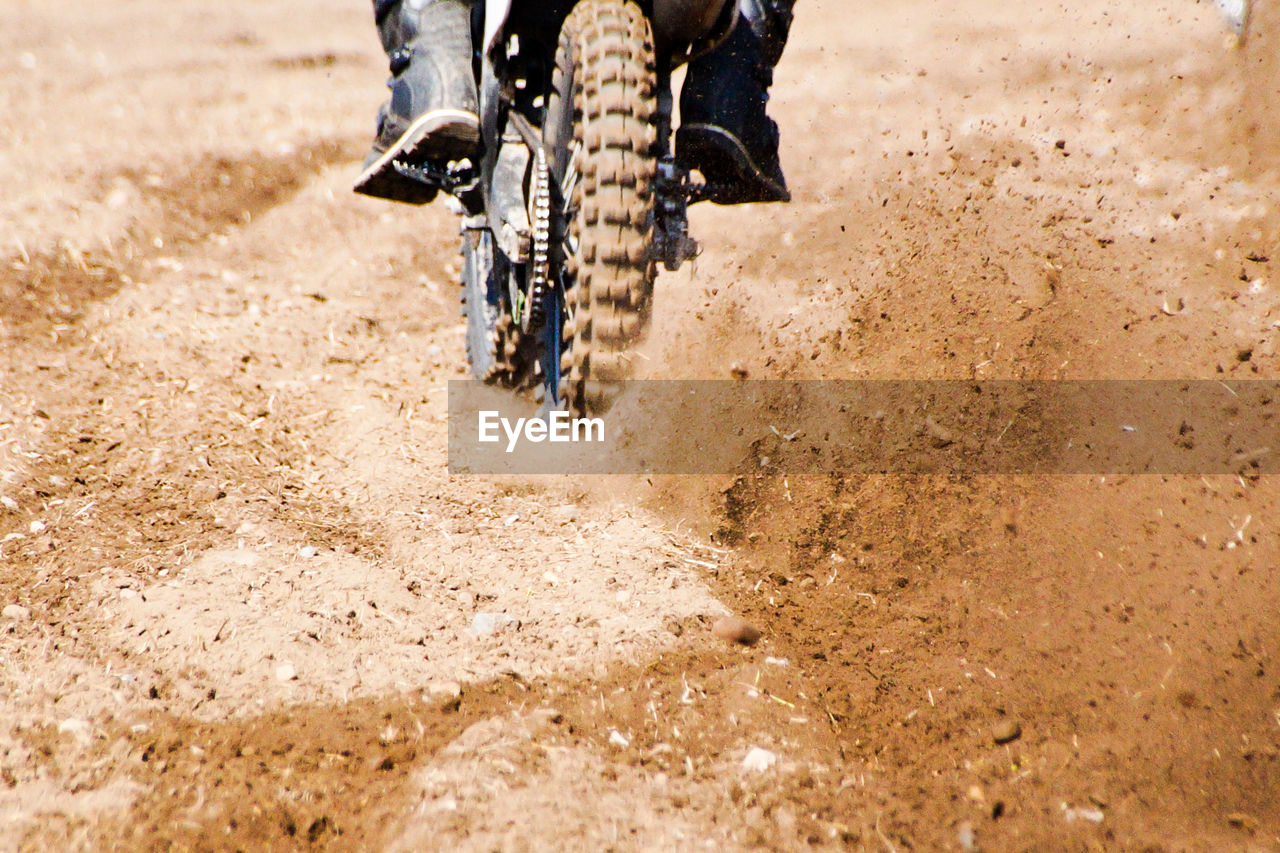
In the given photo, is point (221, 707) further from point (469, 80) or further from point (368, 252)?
point (368, 252)

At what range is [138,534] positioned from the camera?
3.01 meters

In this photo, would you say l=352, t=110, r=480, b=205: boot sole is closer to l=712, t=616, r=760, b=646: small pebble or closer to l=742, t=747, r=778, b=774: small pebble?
l=712, t=616, r=760, b=646: small pebble

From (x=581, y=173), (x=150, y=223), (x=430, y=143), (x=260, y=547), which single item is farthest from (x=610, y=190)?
(x=150, y=223)

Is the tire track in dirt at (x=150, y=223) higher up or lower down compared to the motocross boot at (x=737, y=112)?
lower down

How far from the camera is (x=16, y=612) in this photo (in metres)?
2.60

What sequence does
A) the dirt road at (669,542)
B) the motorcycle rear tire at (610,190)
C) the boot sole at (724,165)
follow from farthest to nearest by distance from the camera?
the boot sole at (724,165) → the motorcycle rear tire at (610,190) → the dirt road at (669,542)

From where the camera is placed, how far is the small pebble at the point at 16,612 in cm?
259

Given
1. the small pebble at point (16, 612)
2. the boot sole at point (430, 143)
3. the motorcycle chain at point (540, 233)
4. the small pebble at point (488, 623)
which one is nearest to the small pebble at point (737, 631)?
the small pebble at point (488, 623)

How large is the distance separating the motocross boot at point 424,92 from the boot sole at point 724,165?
2.72ft

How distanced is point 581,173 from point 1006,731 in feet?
6.21

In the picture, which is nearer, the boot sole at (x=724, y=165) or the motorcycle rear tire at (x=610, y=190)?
the motorcycle rear tire at (x=610, y=190)

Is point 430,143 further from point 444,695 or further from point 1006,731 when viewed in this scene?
point 1006,731

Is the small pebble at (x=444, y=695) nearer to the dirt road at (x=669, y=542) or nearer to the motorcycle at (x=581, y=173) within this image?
the dirt road at (x=669, y=542)

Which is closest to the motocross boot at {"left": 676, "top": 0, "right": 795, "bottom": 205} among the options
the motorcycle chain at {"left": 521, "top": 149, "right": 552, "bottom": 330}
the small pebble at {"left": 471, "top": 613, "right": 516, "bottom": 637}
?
the motorcycle chain at {"left": 521, "top": 149, "right": 552, "bottom": 330}
